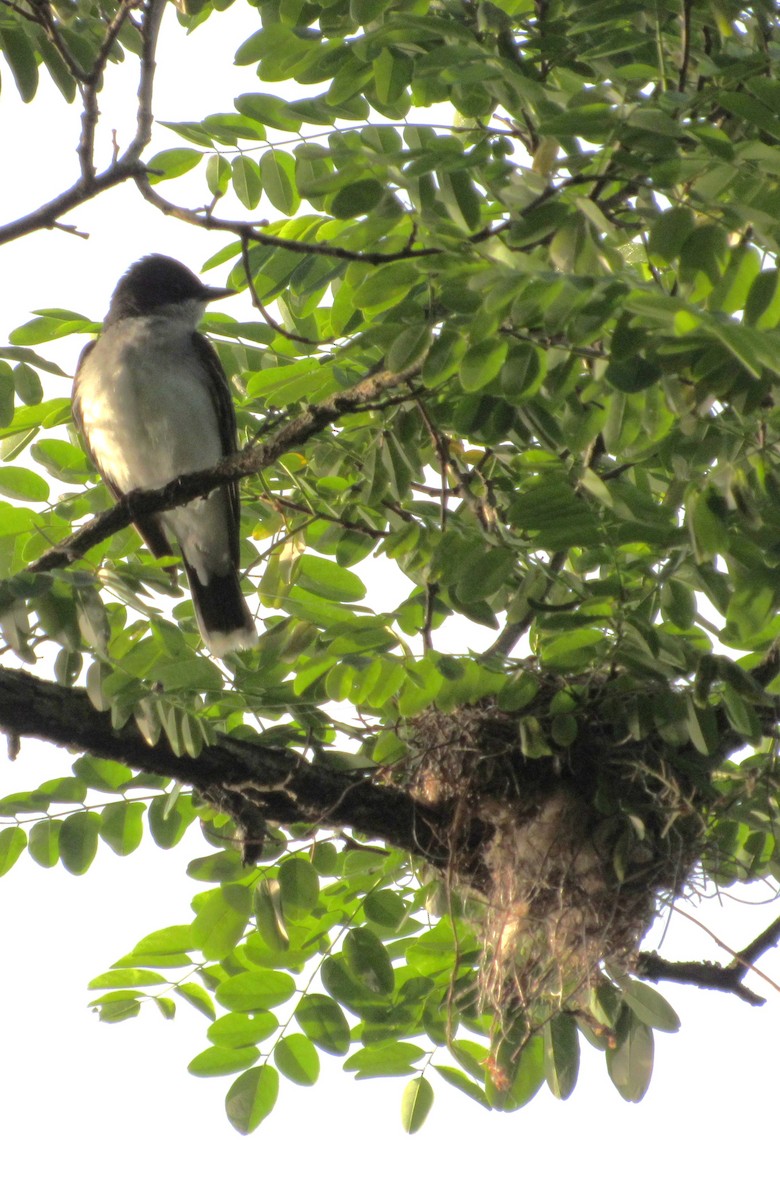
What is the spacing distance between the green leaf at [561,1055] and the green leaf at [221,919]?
96 cm

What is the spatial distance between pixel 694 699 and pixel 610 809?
554mm

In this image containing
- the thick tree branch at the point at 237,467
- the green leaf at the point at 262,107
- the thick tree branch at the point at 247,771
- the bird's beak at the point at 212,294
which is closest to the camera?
the thick tree branch at the point at 237,467

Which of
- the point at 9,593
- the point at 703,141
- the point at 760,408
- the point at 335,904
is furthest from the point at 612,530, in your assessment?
the point at 335,904

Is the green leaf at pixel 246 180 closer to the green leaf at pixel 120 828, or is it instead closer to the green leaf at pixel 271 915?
the green leaf at pixel 120 828

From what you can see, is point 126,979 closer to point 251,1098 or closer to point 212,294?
point 251,1098

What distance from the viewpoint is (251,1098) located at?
3762 mm

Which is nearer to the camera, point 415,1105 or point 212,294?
point 415,1105

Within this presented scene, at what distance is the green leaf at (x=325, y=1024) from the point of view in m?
3.81

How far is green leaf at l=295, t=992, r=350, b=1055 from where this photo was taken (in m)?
3.81

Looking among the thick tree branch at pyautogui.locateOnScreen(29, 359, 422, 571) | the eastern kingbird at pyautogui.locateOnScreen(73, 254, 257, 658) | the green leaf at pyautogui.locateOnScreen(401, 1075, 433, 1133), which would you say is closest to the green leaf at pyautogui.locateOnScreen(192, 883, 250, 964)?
the green leaf at pyautogui.locateOnScreen(401, 1075, 433, 1133)

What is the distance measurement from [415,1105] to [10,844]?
1.42 m

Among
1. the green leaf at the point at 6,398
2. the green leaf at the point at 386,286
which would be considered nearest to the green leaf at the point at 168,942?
the green leaf at the point at 6,398

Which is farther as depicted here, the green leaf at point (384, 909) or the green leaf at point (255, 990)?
the green leaf at point (384, 909)

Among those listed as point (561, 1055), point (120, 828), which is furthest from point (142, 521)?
point (561, 1055)
